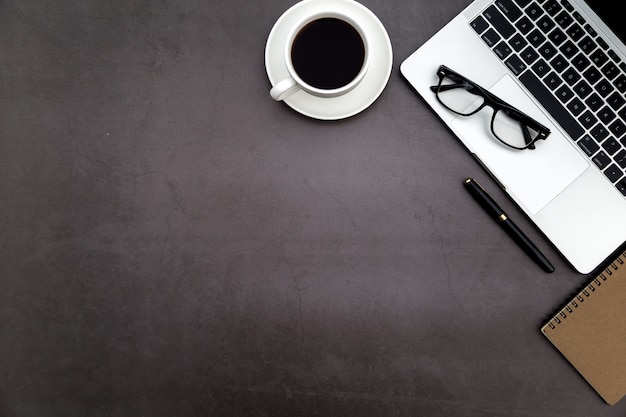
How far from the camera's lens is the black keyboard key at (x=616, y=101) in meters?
0.75

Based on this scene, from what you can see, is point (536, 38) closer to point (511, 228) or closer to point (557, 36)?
point (557, 36)

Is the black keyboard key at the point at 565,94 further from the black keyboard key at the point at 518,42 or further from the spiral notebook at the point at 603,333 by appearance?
the spiral notebook at the point at 603,333

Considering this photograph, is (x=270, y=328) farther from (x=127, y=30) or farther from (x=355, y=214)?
(x=127, y=30)

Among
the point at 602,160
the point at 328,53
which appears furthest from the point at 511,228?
the point at 328,53

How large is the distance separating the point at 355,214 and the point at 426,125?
0.18 meters

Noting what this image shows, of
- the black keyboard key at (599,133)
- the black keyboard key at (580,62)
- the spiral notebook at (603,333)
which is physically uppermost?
the black keyboard key at (580,62)

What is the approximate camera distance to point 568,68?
765mm

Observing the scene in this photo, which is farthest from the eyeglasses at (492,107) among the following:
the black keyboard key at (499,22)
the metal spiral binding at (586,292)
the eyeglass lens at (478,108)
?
the metal spiral binding at (586,292)

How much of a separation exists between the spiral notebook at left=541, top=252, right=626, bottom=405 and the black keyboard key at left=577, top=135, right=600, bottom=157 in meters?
0.17

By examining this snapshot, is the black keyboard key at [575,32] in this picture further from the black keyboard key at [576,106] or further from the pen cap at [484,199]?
the pen cap at [484,199]

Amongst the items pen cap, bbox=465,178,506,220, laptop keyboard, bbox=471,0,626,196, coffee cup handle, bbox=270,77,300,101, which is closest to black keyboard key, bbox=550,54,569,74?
laptop keyboard, bbox=471,0,626,196

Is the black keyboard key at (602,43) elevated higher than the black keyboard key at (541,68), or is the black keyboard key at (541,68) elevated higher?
the black keyboard key at (541,68)

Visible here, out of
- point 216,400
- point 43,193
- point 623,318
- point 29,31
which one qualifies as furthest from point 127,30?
point 623,318

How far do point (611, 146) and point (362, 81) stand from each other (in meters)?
0.39
